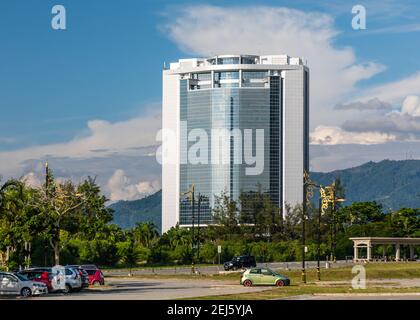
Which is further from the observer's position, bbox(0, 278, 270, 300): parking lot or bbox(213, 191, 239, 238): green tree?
bbox(213, 191, 239, 238): green tree

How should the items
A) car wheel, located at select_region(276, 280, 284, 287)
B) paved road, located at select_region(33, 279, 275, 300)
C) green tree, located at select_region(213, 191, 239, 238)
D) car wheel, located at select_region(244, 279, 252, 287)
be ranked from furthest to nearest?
green tree, located at select_region(213, 191, 239, 238), car wheel, located at select_region(244, 279, 252, 287), car wheel, located at select_region(276, 280, 284, 287), paved road, located at select_region(33, 279, 275, 300)

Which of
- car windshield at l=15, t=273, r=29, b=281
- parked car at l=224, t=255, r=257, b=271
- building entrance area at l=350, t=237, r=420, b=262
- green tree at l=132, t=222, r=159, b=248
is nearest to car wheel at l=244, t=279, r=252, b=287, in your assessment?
car windshield at l=15, t=273, r=29, b=281

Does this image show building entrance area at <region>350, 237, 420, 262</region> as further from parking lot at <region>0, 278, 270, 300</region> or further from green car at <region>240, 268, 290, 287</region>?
green car at <region>240, 268, 290, 287</region>

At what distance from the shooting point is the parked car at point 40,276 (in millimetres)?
56062

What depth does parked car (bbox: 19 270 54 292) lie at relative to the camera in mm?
56062

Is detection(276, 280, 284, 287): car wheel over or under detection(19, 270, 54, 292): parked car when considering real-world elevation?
under

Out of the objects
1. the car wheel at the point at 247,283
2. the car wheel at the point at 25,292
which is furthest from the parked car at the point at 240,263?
the car wheel at the point at 25,292

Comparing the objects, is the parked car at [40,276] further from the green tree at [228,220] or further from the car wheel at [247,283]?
the green tree at [228,220]

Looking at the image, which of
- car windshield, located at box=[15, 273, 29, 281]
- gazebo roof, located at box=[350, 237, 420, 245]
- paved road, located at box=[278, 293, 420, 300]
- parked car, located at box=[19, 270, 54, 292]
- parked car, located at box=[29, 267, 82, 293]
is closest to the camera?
paved road, located at box=[278, 293, 420, 300]

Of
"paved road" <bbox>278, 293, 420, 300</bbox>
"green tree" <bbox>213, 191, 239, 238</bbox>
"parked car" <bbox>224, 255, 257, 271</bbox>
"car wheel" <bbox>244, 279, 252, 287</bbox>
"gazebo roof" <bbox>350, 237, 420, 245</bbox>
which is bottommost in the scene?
"parked car" <bbox>224, 255, 257, 271</bbox>

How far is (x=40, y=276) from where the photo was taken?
56406mm

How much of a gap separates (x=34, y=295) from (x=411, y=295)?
76.5 feet
